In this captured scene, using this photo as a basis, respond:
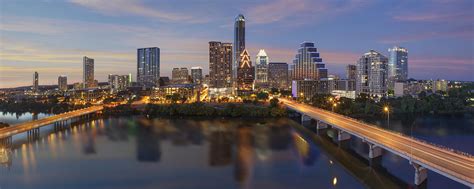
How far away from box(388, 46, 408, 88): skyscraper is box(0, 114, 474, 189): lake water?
347 feet

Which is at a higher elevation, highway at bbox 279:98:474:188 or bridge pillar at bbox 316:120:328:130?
highway at bbox 279:98:474:188

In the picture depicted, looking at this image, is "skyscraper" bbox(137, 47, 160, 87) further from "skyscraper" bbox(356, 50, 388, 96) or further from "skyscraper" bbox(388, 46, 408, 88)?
"skyscraper" bbox(388, 46, 408, 88)

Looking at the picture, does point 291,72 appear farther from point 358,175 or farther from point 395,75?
point 358,175

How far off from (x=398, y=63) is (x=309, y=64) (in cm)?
3694

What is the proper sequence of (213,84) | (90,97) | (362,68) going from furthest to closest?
1. (213,84)
2. (362,68)
3. (90,97)

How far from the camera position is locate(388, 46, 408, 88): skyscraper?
5408 inches

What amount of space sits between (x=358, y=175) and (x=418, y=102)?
4294 centimetres

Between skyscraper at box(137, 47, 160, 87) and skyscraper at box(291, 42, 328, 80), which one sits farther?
skyscraper at box(137, 47, 160, 87)

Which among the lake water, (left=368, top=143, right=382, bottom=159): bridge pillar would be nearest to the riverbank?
the lake water

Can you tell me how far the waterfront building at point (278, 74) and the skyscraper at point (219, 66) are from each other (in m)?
23.8

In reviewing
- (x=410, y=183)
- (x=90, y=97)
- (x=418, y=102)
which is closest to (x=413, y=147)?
(x=410, y=183)

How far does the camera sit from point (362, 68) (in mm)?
108125

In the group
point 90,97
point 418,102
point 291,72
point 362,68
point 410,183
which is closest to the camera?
point 410,183

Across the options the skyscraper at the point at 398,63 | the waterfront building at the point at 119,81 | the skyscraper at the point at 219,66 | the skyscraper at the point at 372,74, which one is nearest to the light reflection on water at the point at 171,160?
the skyscraper at the point at 372,74
